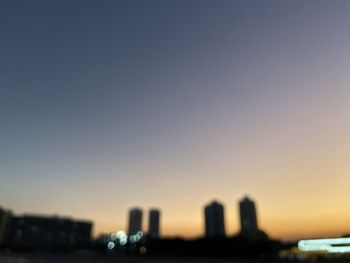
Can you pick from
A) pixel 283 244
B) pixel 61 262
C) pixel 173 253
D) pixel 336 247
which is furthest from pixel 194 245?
pixel 61 262

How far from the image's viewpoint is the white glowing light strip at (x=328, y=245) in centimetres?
15202

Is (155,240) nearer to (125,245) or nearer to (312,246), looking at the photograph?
(125,245)

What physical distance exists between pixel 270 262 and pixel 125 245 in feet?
360

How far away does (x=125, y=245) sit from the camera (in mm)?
195875

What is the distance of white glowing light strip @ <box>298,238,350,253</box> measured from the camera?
152025 mm

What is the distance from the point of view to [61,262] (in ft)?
275

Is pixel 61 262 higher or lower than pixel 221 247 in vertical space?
lower

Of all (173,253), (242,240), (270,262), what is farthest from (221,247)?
(270,262)

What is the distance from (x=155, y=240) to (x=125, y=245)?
101ft

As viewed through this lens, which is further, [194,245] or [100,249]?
[100,249]

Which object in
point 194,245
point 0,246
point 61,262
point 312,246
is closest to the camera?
point 61,262

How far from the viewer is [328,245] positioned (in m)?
158

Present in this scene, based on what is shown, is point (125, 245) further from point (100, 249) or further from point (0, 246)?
point (0, 246)

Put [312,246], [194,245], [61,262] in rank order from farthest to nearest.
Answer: [312,246] → [194,245] → [61,262]
